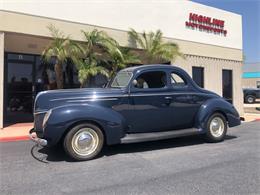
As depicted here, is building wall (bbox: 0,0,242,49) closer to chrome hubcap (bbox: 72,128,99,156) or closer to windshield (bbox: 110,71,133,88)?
windshield (bbox: 110,71,133,88)

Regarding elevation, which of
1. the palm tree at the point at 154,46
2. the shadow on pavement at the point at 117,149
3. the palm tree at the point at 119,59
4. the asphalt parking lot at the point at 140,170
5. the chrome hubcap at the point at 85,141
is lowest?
the asphalt parking lot at the point at 140,170

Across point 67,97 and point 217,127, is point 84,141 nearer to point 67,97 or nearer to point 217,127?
point 67,97

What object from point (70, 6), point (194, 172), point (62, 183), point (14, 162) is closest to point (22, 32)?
point (70, 6)

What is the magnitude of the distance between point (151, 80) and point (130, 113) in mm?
1074

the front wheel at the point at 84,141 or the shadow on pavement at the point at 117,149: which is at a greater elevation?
the front wheel at the point at 84,141

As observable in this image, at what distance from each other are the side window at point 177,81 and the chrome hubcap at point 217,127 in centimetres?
128

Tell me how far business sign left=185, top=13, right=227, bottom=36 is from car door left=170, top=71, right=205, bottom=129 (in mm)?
9177

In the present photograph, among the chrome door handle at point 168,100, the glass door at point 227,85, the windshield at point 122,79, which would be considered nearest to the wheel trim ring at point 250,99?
the glass door at point 227,85

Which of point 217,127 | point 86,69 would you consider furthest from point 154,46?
point 217,127

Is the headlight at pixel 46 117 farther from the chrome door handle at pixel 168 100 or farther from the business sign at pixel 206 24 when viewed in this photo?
the business sign at pixel 206 24

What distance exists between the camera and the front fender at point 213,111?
7.78 meters

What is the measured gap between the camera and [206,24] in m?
17.2

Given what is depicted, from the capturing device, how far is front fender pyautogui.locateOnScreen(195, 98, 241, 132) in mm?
7781

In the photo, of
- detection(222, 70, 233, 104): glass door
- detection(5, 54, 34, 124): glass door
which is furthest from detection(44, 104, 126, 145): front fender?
detection(222, 70, 233, 104): glass door
